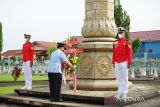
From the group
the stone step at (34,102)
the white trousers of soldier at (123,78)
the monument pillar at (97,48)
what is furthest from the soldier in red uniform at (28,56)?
the white trousers of soldier at (123,78)

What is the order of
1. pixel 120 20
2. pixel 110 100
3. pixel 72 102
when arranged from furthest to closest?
pixel 120 20, pixel 72 102, pixel 110 100

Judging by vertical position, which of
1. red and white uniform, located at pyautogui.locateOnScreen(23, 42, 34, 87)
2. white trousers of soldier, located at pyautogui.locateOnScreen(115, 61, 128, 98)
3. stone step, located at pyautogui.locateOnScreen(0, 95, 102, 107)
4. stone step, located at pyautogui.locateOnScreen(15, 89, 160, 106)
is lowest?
stone step, located at pyautogui.locateOnScreen(0, 95, 102, 107)

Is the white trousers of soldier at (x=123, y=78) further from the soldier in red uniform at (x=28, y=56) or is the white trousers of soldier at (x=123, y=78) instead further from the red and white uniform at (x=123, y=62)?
the soldier in red uniform at (x=28, y=56)

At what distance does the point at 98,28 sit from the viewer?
11547mm

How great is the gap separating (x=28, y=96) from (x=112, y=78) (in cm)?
277

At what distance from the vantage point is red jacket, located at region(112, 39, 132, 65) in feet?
28.9

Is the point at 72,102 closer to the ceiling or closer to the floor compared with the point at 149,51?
closer to the floor

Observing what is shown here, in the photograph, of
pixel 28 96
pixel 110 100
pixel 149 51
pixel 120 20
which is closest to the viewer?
pixel 110 100

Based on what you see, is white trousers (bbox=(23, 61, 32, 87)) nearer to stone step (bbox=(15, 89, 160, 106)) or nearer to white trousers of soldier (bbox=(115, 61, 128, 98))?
stone step (bbox=(15, 89, 160, 106))

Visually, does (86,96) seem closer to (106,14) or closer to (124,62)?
(124,62)

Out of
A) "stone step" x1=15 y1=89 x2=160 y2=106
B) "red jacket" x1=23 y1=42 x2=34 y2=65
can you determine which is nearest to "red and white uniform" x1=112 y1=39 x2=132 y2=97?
"stone step" x1=15 y1=89 x2=160 y2=106

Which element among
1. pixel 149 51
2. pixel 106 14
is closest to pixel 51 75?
pixel 106 14

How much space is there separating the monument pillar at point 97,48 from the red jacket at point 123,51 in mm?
2247

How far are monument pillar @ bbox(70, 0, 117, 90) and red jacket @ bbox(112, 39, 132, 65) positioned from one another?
2.25 metres
